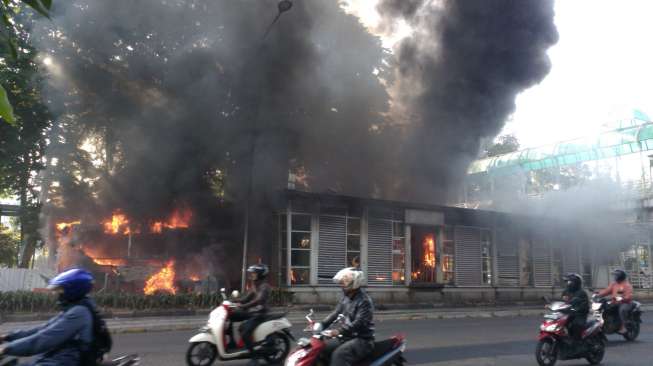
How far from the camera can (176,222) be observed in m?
24.4

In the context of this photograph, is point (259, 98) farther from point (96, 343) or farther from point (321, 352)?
point (96, 343)

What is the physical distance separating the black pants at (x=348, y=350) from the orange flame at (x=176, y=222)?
19.8m

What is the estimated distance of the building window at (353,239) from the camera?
2242 cm

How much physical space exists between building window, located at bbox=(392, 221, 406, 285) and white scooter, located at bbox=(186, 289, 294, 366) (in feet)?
50.5

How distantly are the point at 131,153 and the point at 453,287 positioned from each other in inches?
617

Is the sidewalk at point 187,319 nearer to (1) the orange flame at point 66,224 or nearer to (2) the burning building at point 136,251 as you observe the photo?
(2) the burning building at point 136,251

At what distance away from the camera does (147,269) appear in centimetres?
2259

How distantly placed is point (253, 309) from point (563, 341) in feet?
15.7

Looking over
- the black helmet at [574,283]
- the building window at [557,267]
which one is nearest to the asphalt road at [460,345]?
the black helmet at [574,283]

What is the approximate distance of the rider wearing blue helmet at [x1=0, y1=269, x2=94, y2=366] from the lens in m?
3.71

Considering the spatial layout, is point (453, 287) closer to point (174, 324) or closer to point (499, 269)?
point (499, 269)

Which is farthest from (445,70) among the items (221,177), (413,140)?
(221,177)

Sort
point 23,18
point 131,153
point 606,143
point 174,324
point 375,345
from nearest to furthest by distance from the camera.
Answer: point 375,345 → point 174,324 → point 23,18 → point 131,153 → point 606,143

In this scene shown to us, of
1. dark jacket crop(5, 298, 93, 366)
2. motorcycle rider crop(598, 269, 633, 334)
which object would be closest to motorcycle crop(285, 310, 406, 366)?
dark jacket crop(5, 298, 93, 366)
